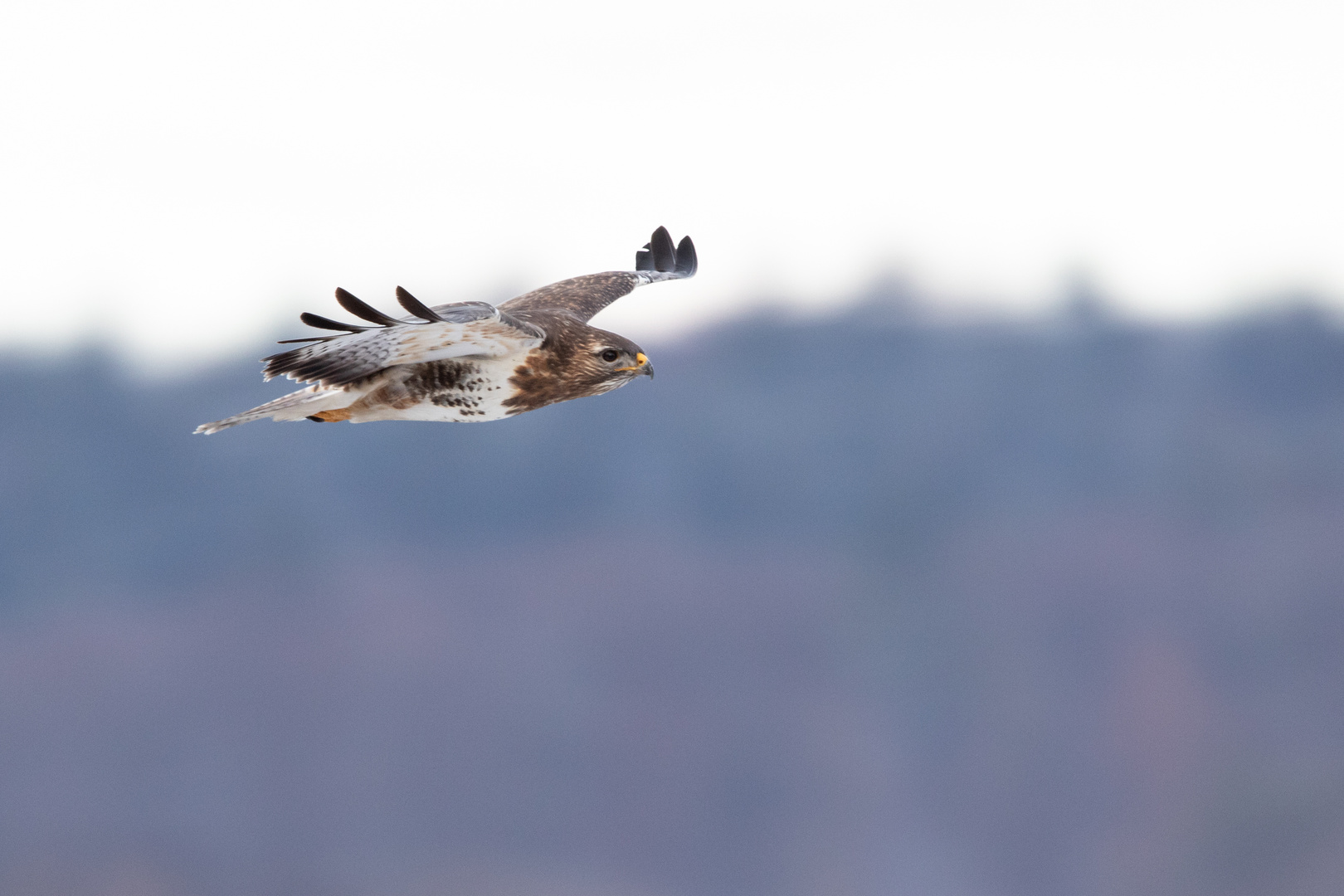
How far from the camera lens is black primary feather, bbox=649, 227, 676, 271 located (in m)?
6.57

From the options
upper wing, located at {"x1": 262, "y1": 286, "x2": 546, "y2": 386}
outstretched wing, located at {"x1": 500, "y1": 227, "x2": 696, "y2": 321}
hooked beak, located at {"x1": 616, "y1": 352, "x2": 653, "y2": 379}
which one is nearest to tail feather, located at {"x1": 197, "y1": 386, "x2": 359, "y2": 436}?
upper wing, located at {"x1": 262, "y1": 286, "x2": 546, "y2": 386}

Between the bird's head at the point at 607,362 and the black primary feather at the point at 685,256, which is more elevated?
the black primary feather at the point at 685,256

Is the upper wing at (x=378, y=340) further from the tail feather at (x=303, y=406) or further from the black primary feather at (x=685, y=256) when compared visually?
the black primary feather at (x=685, y=256)

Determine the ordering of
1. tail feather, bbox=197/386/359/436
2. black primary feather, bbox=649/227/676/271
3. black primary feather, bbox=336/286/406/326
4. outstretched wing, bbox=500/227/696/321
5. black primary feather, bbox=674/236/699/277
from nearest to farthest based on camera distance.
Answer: black primary feather, bbox=336/286/406/326
tail feather, bbox=197/386/359/436
outstretched wing, bbox=500/227/696/321
black primary feather, bbox=674/236/699/277
black primary feather, bbox=649/227/676/271

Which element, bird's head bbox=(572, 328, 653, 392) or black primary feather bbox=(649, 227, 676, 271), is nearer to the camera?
bird's head bbox=(572, 328, 653, 392)

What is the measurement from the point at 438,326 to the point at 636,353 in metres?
1.07

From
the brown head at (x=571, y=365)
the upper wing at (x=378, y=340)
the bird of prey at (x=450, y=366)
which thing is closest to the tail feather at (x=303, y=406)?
the bird of prey at (x=450, y=366)

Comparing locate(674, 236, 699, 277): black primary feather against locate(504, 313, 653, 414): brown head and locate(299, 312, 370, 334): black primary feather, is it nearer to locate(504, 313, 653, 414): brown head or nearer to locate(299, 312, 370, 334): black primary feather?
locate(504, 313, 653, 414): brown head

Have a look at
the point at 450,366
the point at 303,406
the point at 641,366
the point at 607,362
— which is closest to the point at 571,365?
the point at 607,362

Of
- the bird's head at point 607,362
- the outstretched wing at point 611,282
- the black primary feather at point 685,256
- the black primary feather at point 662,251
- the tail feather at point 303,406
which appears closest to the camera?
the tail feather at point 303,406

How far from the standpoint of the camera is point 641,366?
4.88 m

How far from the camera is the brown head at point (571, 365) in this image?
4625 mm

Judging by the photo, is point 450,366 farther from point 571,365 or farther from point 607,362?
point 607,362

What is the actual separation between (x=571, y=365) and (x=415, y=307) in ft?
3.43
